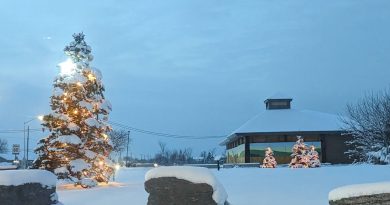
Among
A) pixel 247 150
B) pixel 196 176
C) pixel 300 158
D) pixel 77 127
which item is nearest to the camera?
pixel 196 176

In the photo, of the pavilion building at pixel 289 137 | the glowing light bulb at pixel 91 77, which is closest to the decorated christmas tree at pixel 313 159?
the pavilion building at pixel 289 137

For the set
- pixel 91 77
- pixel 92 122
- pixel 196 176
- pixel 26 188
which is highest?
pixel 91 77

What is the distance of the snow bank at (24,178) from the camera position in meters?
14.4

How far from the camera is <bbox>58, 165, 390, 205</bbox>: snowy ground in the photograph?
52.4 feet

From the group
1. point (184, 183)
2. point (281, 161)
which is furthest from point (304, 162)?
point (184, 183)

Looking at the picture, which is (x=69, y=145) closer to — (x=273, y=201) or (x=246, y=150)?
(x=273, y=201)

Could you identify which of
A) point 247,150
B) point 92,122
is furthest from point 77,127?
point 247,150

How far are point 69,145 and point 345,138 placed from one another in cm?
3917

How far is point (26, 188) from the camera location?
1452 centimetres

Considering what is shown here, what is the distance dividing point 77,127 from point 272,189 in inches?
398

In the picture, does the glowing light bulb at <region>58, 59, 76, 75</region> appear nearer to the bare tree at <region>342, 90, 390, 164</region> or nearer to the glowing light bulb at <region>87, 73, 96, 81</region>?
the glowing light bulb at <region>87, 73, 96, 81</region>

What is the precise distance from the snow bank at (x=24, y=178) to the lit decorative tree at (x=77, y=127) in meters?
8.49

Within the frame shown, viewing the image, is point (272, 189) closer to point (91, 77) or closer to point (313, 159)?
point (91, 77)

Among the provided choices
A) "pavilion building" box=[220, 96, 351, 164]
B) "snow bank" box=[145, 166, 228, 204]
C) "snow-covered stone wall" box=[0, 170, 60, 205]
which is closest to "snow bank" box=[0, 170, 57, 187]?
"snow-covered stone wall" box=[0, 170, 60, 205]
